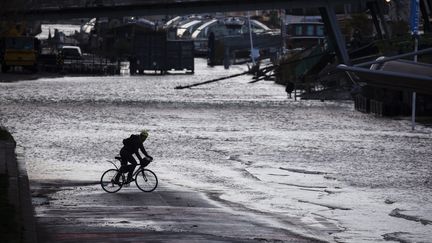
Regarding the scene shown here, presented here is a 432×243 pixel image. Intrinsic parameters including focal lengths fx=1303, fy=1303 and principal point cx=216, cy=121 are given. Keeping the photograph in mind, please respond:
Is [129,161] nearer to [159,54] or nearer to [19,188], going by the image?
[19,188]

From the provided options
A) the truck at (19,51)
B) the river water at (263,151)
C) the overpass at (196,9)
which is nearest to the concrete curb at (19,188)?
the river water at (263,151)

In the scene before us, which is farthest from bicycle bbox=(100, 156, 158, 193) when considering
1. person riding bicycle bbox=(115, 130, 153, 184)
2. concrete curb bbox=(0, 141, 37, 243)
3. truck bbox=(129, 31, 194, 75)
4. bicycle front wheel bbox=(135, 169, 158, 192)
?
truck bbox=(129, 31, 194, 75)

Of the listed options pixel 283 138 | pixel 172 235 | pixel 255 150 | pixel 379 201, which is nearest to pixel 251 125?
pixel 283 138

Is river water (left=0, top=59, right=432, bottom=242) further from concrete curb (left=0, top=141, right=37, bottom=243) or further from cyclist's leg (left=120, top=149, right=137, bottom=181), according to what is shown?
cyclist's leg (left=120, top=149, right=137, bottom=181)

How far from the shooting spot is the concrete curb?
58.4 feet

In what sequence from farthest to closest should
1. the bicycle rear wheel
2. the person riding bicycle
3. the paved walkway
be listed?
the person riding bicycle → the bicycle rear wheel → the paved walkway

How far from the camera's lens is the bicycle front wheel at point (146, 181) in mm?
25552

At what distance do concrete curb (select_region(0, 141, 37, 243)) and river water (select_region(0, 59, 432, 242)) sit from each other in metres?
0.61

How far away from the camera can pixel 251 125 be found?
43.5 metres

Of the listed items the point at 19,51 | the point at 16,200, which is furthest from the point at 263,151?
the point at 19,51

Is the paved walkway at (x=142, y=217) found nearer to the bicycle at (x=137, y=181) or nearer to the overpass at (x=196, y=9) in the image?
the bicycle at (x=137, y=181)

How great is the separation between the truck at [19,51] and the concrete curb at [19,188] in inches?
1949

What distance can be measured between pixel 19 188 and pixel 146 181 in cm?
387

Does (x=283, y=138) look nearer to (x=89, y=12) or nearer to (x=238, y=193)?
(x=238, y=193)
